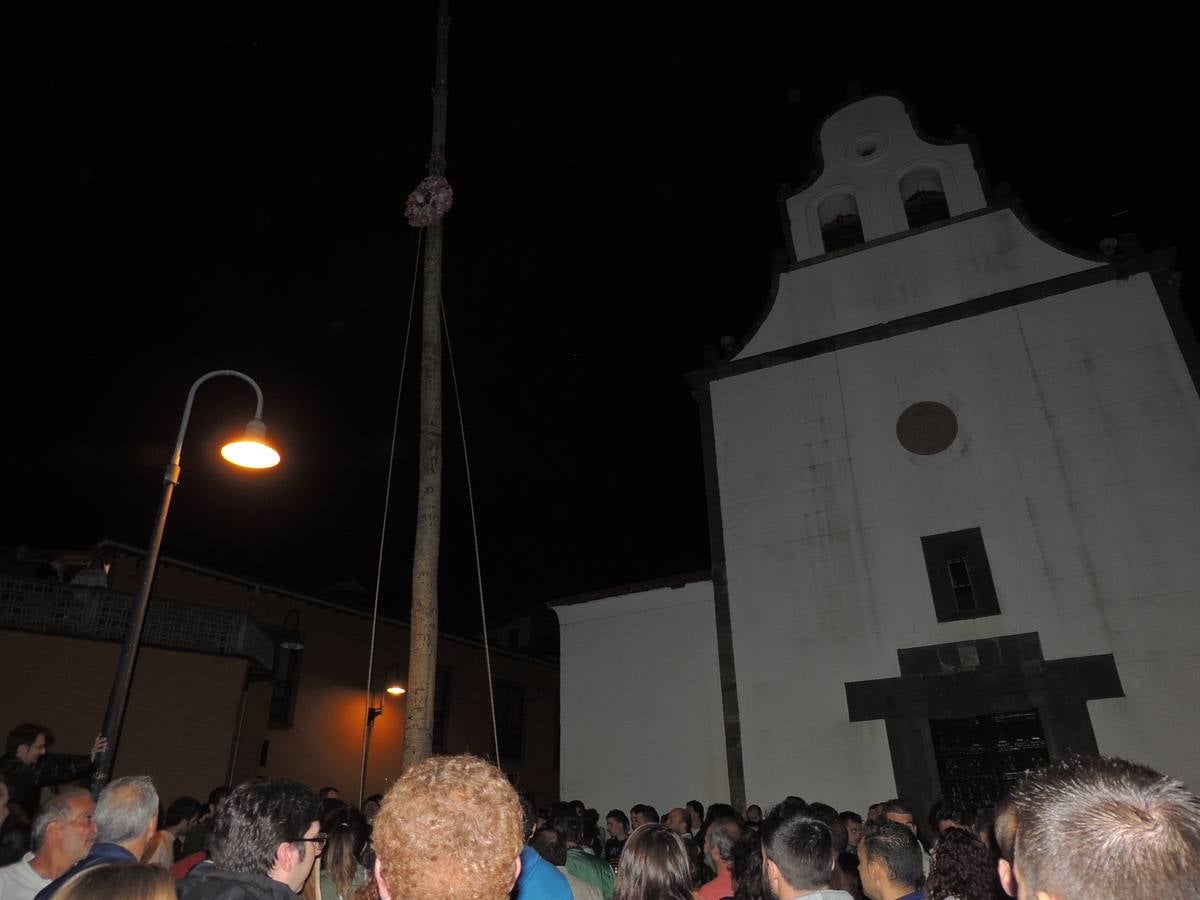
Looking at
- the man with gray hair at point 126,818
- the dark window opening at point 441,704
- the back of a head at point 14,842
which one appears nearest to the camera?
the man with gray hair at point 126,818

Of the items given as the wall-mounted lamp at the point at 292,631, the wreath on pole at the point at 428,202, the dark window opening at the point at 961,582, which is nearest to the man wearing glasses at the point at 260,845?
the wreath on pole at the point at 428,202

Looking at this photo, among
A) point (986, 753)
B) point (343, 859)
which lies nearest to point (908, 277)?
point (986, 753)

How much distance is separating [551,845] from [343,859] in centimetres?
151

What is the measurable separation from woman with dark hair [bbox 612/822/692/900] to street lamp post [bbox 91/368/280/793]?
17.4ft

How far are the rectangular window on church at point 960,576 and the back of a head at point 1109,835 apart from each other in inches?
466

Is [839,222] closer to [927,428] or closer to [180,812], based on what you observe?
[927,428]

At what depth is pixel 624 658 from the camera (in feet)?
52.1

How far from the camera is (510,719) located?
1040 inches

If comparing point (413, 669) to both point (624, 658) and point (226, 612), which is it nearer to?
point (624, 658)

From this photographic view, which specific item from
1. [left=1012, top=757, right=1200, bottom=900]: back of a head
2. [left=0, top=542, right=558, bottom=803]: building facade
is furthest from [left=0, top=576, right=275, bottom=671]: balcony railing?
[left=1012, top=757, right=1200, bottom=900]: back of a head

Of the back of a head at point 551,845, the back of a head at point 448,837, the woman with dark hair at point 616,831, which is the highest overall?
the back of a head at point 448,837

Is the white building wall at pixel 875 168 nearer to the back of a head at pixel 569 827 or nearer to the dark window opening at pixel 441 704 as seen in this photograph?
the back of a head at pixel 569 827

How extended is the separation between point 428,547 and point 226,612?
1078cm

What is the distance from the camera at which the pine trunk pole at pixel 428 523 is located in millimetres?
6371
